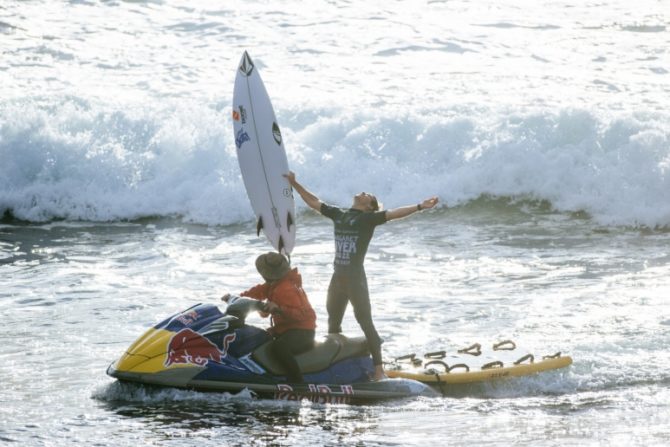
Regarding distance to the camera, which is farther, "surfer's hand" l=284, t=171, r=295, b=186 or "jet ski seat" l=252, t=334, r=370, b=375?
"surfer's hand" l=284, t=171, r=295, b=186

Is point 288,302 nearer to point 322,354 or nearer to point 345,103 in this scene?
point 322,354

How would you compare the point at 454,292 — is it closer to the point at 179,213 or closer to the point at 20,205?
the point at 179,213

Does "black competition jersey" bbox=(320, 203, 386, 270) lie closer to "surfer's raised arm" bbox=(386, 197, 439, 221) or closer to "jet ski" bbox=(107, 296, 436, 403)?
"surfer's raised arm" bbox=(386, 197, 439, 221)

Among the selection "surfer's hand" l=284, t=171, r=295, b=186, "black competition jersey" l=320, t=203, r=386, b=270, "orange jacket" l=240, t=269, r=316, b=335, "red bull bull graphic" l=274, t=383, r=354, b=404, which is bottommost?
"red bull bull graphic" l=274, t=383, r=354, b=404

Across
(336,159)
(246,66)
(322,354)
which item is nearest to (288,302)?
(322,354)

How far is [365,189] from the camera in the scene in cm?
1775

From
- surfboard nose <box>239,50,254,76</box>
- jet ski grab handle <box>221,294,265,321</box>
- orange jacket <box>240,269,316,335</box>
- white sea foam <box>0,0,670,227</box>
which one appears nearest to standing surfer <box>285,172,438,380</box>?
orange jacket <box>240,269,316,335</box>

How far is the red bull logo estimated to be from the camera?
28.2ft

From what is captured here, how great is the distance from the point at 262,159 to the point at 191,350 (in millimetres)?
2206

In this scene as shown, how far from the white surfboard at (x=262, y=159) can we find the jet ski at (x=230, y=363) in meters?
1.61

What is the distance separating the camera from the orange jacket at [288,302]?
8.67 meters

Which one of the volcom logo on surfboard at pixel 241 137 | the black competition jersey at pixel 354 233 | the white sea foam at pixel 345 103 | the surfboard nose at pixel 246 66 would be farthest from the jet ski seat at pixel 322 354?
the white sea foam at pixel 345 103

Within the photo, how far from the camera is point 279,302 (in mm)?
8672

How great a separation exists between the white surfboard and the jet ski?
63.5 inches
